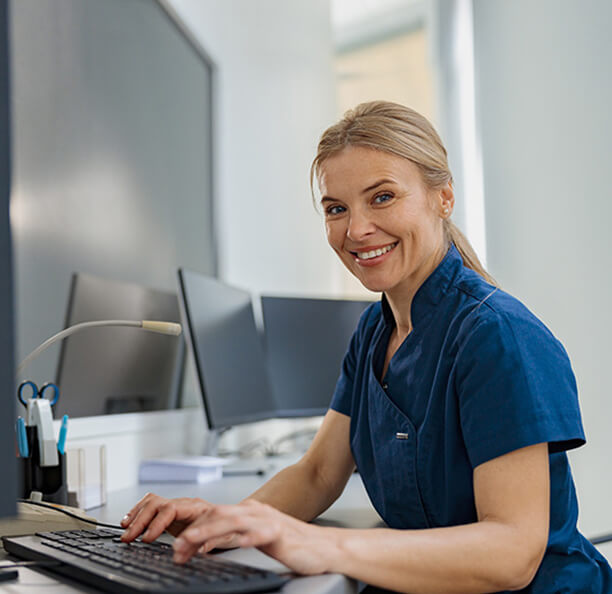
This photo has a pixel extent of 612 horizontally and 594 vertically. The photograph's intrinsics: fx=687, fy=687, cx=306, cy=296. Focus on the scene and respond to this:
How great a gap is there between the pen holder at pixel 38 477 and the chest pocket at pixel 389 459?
1.62 ft

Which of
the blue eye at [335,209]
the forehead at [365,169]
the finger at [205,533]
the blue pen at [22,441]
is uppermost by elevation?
the forehead at [365,169]

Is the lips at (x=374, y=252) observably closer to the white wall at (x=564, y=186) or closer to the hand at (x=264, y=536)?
the hand at (x=264, y=536)

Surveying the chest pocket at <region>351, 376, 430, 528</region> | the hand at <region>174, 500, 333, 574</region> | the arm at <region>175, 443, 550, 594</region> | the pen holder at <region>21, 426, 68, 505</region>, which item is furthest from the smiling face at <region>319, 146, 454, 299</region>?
the pen holder at <region>21, 426, 68, 505</region>

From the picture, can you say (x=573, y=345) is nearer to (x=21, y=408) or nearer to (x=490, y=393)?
(x=490, y=393)

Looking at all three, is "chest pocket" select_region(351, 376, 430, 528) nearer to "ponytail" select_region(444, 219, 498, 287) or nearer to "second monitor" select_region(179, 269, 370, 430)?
"ponytail" select_region(444, 219, 498, 287)

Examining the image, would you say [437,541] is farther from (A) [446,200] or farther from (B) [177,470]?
(B) [177,470]

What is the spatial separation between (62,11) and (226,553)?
1696 mm

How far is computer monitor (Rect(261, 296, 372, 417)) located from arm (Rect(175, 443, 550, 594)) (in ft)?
4.34

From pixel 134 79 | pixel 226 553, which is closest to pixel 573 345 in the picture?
pixel 226 553

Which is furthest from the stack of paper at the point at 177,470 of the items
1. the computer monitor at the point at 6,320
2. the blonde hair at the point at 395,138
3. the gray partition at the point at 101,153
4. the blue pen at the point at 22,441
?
the computer monitor at the point at 6,320

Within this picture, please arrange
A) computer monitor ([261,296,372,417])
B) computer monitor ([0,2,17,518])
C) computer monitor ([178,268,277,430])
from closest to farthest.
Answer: computer monitor ([0,2,17,518])
computer monitor ([178,268,277,430])
computer monitor ([261,296,372,417])

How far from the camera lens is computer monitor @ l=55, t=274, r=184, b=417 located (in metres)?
1.55

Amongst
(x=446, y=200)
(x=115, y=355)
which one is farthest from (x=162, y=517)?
(x=115, y=355)

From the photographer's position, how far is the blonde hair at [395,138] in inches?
40.8
